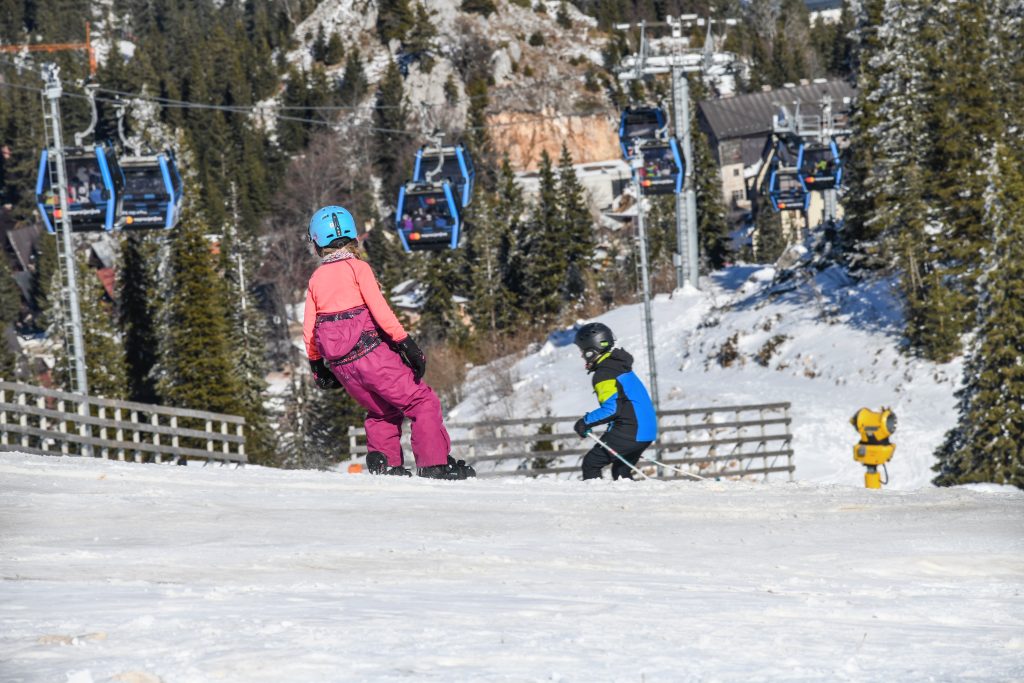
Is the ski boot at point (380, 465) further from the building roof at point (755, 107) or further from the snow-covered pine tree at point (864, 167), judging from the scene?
the building roof at point (755, 107)

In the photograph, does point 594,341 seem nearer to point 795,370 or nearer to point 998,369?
point 998,369

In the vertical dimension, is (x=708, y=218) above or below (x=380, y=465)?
above

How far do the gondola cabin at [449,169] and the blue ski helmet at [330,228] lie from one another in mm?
24557

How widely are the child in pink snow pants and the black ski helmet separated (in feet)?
6.35

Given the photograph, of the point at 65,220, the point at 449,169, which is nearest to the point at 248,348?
the point at 449,169

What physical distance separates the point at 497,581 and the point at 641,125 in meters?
44.5

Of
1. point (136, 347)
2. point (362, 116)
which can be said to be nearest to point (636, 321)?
point (136, 347)

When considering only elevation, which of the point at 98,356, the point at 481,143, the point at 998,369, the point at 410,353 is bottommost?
the point at 998,369

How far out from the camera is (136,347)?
57281mm

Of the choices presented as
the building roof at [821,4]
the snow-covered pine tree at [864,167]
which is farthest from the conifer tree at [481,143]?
the building roof at [821,4]

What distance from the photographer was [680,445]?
22.3 metres

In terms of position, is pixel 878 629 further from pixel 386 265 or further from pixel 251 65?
pixel 251 65

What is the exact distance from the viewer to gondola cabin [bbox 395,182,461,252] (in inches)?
1334

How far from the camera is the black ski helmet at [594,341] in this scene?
11070mm
